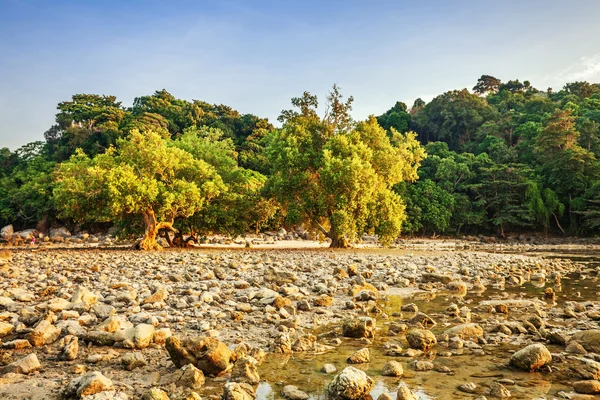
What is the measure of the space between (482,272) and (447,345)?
A: 1090 cm

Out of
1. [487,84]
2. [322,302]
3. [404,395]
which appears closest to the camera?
[404,395]

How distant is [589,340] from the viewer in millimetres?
5520

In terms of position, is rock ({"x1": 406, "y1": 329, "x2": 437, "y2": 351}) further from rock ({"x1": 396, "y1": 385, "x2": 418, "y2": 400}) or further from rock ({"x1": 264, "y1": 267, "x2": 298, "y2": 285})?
rock ({"x1": 264, "y1": 267, "x2": 298, "y2": 285})

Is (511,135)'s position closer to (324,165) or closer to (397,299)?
(324,165)

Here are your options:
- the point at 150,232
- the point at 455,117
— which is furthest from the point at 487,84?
the point at 150,232

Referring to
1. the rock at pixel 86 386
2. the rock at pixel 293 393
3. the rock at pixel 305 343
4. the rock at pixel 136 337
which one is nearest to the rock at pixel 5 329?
the rock at pixel 136 337

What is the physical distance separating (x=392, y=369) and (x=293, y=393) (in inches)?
49.7

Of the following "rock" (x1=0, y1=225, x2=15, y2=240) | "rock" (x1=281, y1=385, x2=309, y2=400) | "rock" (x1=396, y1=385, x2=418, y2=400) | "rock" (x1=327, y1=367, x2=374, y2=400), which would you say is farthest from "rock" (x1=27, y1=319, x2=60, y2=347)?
"rock" (x1=0, y1=225, x2=15, y2=240)

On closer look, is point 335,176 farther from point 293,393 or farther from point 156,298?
point 293,393

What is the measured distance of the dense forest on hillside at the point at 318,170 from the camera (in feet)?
77.9

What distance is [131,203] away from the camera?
20703mm

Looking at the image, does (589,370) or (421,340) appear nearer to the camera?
(589,370)

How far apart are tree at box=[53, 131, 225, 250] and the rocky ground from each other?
1057 cm

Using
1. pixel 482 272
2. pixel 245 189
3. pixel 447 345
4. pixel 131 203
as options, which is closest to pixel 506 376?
pixel 447 345
